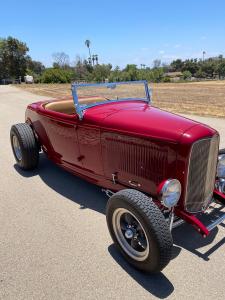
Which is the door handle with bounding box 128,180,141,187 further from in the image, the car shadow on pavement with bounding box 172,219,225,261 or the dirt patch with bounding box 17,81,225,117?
the dirt patch with bounding box 17,81,225,117

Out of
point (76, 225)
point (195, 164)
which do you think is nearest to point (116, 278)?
point (76, 225)

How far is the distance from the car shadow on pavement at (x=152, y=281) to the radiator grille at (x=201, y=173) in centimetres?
74

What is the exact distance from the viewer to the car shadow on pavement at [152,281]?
2447 mm

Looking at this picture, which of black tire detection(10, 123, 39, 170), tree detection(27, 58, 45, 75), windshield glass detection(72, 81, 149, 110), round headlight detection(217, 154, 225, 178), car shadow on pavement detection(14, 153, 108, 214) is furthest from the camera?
tree detection(27, 58, 45, 75)

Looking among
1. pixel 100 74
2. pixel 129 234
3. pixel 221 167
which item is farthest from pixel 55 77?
pixel 129 234

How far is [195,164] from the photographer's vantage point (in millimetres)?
2846

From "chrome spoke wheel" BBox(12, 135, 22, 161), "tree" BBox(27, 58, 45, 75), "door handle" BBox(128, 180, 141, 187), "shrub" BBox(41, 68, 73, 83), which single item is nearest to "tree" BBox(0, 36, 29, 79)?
"tree" BBox(27, 58, 45, 75)

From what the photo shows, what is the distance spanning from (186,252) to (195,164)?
0.88 meters

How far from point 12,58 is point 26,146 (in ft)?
197

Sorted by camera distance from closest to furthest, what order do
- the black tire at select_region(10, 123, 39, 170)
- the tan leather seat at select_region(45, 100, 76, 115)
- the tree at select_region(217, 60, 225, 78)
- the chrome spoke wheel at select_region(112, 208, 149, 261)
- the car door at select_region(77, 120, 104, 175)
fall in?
the chrome spoke wheel at select_region(112, 208, 149, 261) → the car door at select_region(77, 120, 104, 175) → the tan leather seat at select_region(45, 100, 76, 115) → the black tire at select_region(10, 123, 39, 170) → the tree at select_region(217, 60, 225, 78)

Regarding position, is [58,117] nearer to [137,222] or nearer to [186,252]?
[137,222]

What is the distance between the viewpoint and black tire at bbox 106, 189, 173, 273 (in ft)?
7.93

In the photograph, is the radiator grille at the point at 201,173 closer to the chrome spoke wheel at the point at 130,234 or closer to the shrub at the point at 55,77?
the chrome spoke wheel at the point at 130,234

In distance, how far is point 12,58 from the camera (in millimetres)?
58938
